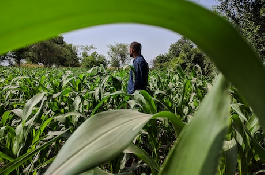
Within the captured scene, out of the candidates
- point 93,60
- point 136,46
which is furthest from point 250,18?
point 93,60

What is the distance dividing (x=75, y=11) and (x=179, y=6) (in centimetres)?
7

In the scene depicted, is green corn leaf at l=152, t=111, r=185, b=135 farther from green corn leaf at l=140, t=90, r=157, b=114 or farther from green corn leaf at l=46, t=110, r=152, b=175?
green corn leaf at l=140, t=90, r=157, b=114

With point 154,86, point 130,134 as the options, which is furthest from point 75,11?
point 154,86

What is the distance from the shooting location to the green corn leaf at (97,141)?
0.41 metres

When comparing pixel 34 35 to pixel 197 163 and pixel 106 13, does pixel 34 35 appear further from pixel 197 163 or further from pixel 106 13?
pixel 197 163

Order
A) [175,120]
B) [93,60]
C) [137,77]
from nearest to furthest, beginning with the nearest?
[175,120]
[137,77]
[93,60]

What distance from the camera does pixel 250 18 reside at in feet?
61.4

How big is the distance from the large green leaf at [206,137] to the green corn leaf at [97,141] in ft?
0.47

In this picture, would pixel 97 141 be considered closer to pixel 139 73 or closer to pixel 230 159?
pixel 230 159

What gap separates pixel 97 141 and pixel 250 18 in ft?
66.5

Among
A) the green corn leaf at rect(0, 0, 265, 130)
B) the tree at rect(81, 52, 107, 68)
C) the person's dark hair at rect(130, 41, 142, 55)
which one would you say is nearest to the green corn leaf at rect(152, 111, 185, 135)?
the green corn leaf at rect(0, 0, 265, 130)

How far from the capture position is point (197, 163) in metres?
0.29

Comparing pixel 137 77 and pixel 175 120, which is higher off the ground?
pixel 137 77

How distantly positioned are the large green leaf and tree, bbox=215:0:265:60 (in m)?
18.4
